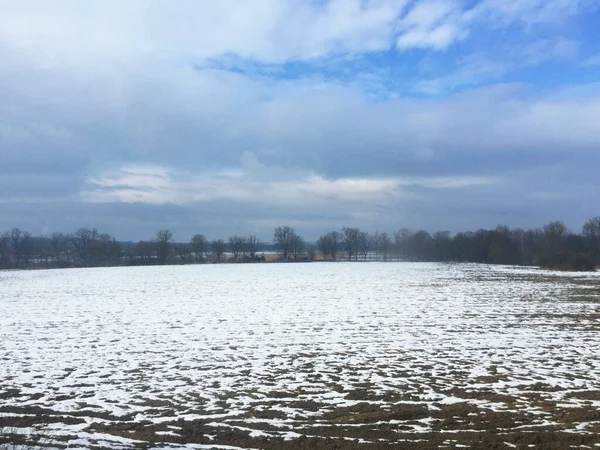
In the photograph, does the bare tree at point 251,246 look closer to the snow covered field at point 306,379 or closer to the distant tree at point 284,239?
the distant tree at point 284,239

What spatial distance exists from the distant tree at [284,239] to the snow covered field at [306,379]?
496 ft

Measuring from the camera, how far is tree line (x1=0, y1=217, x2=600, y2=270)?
119 metres

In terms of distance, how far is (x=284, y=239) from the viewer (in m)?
177

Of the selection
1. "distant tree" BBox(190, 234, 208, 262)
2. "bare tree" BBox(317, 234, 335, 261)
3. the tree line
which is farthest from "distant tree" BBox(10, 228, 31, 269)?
"bare tree" BBox(317, 234, 335, 261)

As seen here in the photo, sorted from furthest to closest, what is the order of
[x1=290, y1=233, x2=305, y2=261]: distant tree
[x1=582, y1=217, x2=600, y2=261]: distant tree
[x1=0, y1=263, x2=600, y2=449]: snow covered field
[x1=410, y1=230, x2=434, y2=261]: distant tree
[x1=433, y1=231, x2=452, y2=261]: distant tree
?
[x1=290, y1=233, x2=305, y2=261]: distant tree, [x1=410, y1=230, x2=434, y2=261]: distant tree, [x1=433, y1=231, x2=452, y2=261]: distant tree, [x1=582, y1=217, x2=600, y2=261]: distant tree, [x1=0, y1=263, x2=600, y2=449]: snow covered field

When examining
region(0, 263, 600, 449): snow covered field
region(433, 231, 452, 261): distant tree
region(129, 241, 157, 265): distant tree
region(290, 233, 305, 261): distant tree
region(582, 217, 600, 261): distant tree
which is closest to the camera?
region(0, 263, 600, 449): snow covered field

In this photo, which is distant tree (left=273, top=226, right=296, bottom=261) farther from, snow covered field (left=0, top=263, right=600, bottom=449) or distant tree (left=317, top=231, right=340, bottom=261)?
snow covered field (left=0, top=263, right=600, bottom=449)

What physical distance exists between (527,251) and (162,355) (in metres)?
121

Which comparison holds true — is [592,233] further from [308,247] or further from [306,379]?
[306,379]

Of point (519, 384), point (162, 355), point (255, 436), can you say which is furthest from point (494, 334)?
point (255, 436)

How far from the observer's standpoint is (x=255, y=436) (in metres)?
8.29

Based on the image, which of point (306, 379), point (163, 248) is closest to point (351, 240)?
point (163, 248)

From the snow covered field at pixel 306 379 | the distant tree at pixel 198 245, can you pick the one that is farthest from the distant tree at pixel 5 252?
the snow covered field at pixel 306 379

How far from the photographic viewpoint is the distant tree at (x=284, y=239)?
176 metres
